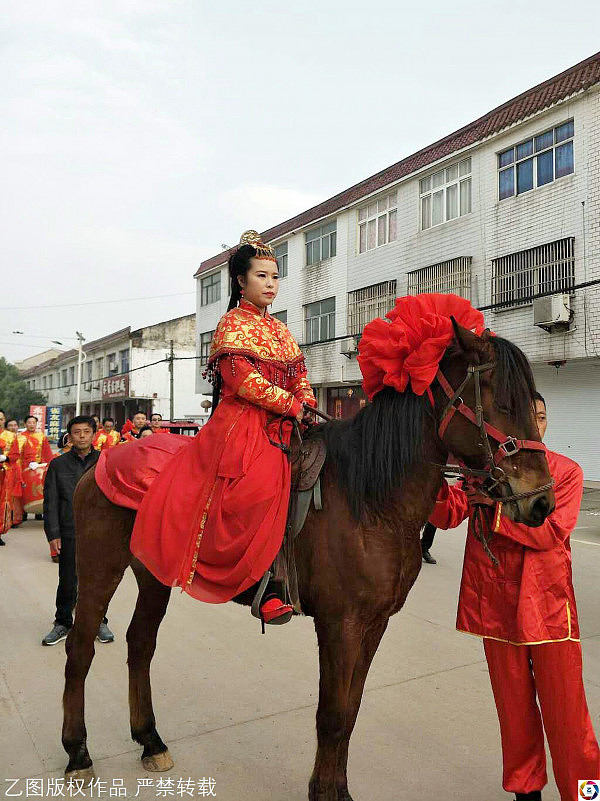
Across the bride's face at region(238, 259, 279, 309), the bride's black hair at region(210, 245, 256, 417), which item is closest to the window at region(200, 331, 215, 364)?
the bride's black hair at region(210, 245, 256, 417)

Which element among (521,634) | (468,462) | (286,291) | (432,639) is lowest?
(432,639)

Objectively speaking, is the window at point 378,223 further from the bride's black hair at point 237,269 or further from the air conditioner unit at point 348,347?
the bride's black hair at point 237,269

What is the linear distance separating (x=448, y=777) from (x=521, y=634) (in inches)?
37.3

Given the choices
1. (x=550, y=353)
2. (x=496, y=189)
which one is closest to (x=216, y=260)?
(x=496, y=189)

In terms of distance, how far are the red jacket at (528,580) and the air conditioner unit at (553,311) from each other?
1204cm

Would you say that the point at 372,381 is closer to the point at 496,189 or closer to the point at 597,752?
the point at 597,752

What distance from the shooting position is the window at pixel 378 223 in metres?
19.1

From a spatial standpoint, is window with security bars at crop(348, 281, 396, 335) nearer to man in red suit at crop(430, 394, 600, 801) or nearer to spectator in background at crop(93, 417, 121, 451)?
spectator in background at crop(93, 417, 121, 451)

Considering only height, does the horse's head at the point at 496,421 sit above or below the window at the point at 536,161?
below

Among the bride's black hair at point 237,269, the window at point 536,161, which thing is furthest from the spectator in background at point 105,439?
the window at point 536,161

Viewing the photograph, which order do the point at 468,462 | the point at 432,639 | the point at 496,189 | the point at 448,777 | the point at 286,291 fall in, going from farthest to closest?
the point at 286,291, the point at 496,189, the point at 432,639, the point at 448,777, the point at 468,462

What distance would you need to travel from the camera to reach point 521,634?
226 cm

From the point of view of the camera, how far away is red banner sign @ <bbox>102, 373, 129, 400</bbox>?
35.2 metres

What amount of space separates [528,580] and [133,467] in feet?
5.96
